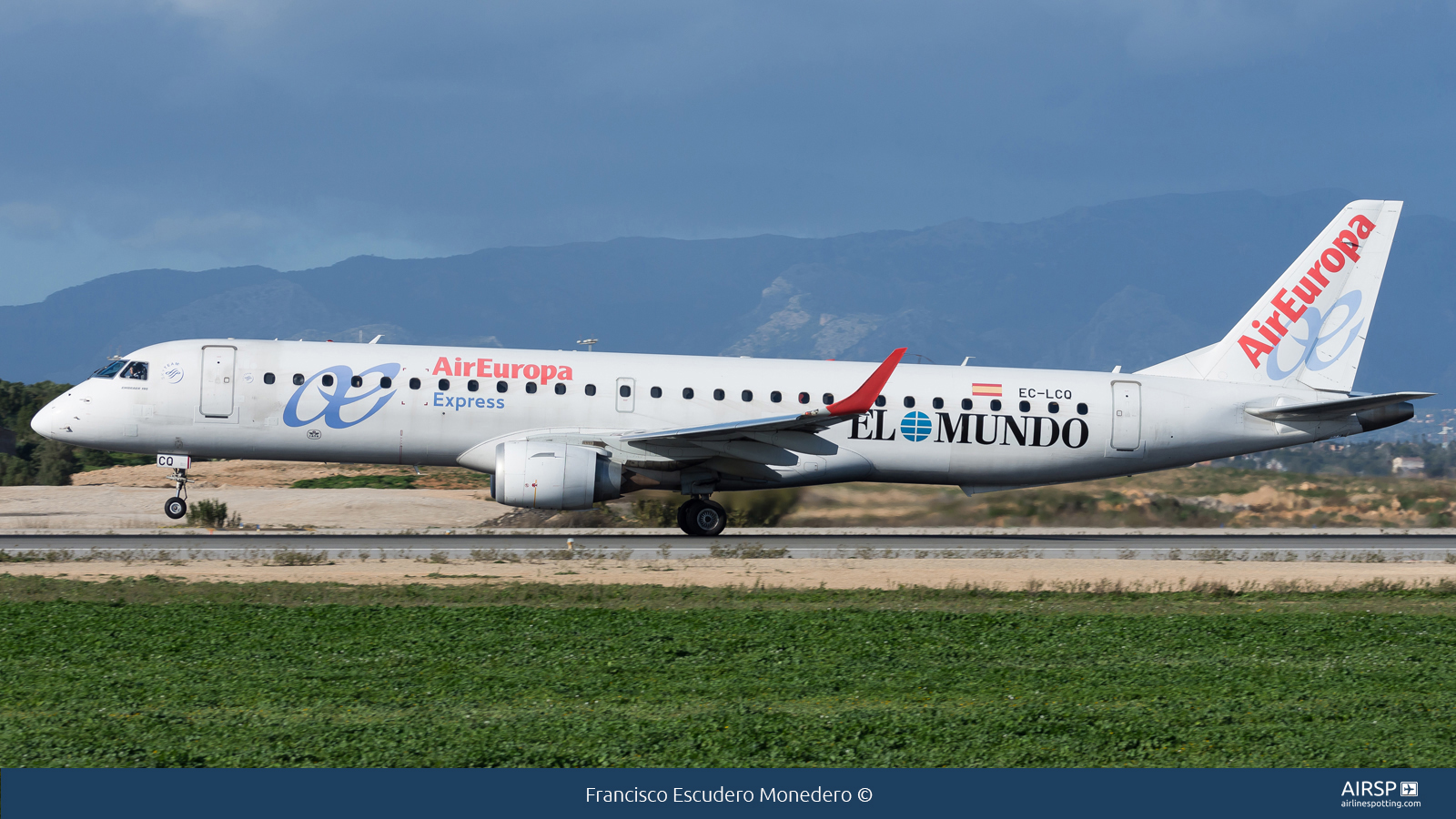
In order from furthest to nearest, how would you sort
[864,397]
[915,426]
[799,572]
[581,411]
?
[915,426]
[581,411]
[864,397]
[799,572]

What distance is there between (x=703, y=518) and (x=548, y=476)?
3.87m

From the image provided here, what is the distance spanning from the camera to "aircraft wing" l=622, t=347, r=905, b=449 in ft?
80.0

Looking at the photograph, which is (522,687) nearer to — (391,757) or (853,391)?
(391,757)

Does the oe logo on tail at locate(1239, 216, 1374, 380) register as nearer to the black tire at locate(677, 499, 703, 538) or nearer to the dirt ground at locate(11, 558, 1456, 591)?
the dirt ground at locate(11, 558, 1456, 591)

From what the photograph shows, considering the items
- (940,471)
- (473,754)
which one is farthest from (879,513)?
(473,754)

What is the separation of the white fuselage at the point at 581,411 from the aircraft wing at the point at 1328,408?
512 millimetres

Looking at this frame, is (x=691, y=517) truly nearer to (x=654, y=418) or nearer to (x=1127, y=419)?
(x=654, y=418)

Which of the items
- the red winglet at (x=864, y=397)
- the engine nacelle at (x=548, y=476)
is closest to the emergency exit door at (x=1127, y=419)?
the red winglet at (x=864, y=397)

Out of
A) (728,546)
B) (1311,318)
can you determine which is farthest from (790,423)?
(1311,318)

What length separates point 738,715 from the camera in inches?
371

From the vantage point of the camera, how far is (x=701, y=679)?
11.0 m

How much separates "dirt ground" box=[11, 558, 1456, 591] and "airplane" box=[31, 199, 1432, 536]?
353cm

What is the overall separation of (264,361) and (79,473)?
108 ft

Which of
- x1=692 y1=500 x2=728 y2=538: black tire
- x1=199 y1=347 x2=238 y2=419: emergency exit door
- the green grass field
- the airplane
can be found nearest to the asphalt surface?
x1=692 y1=500 x2=728 y2=538: black tire
